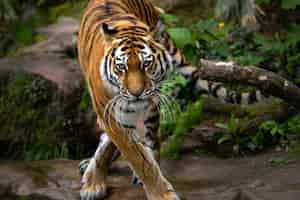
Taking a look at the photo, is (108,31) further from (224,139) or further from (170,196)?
(224,139)

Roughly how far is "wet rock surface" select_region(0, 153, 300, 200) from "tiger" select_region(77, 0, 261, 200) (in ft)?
0.56

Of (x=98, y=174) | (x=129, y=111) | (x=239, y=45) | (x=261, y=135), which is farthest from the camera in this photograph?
(x=239, y=45)

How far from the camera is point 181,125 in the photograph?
5621mm

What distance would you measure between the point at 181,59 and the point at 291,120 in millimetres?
1674

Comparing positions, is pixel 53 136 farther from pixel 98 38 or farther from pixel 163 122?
pixel 98 38

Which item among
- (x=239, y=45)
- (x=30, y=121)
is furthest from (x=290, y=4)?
(x=30, y=121)

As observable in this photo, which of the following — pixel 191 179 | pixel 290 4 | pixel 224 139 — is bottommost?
pixel 191 179

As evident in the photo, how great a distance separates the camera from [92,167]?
4.85 m

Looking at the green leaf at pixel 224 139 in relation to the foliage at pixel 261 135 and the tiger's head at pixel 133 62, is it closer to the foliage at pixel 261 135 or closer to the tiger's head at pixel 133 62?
the foliage at pixel 261 135

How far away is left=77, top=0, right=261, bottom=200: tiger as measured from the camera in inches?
152

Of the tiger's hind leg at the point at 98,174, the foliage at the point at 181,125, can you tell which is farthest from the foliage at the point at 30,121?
the tiger's hind leg at the point at 98,174

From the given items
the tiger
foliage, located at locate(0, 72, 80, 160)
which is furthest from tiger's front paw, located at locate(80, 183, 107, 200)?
foliage, located at locate(0, 72, 80, 160)

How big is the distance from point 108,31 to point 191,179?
56.8 inches

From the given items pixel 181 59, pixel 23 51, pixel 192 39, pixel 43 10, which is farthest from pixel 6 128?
pixel 43 10
